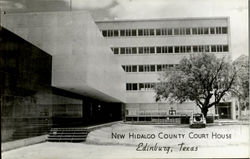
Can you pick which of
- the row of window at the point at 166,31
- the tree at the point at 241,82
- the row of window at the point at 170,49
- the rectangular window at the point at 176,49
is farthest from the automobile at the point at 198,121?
the row of window at the point at 166,31

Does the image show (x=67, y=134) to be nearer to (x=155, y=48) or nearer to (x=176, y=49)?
(x=155, y=48)

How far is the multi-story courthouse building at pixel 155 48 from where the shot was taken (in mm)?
51000

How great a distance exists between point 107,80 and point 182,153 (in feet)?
53.1

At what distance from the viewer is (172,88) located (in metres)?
34.2

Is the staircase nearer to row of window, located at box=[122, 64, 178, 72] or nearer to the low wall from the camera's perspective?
the low wall

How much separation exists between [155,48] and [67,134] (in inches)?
1333

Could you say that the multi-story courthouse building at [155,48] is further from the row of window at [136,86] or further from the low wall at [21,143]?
the low wall at [21,143]

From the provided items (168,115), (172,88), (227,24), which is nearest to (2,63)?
(172,88)

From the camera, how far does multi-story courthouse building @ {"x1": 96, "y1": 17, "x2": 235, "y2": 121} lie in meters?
51.0

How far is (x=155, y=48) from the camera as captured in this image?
52.3 metres

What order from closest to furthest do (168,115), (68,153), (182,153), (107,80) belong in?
(182,153), (68,153), (107,80), (168,115)

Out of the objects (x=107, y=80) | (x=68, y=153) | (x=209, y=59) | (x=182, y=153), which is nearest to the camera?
(x=182, y=153)

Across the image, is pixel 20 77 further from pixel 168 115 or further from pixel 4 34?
pixel 168 115

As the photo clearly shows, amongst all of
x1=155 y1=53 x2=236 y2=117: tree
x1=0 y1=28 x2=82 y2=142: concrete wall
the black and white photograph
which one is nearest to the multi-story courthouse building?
the black and white photograph
